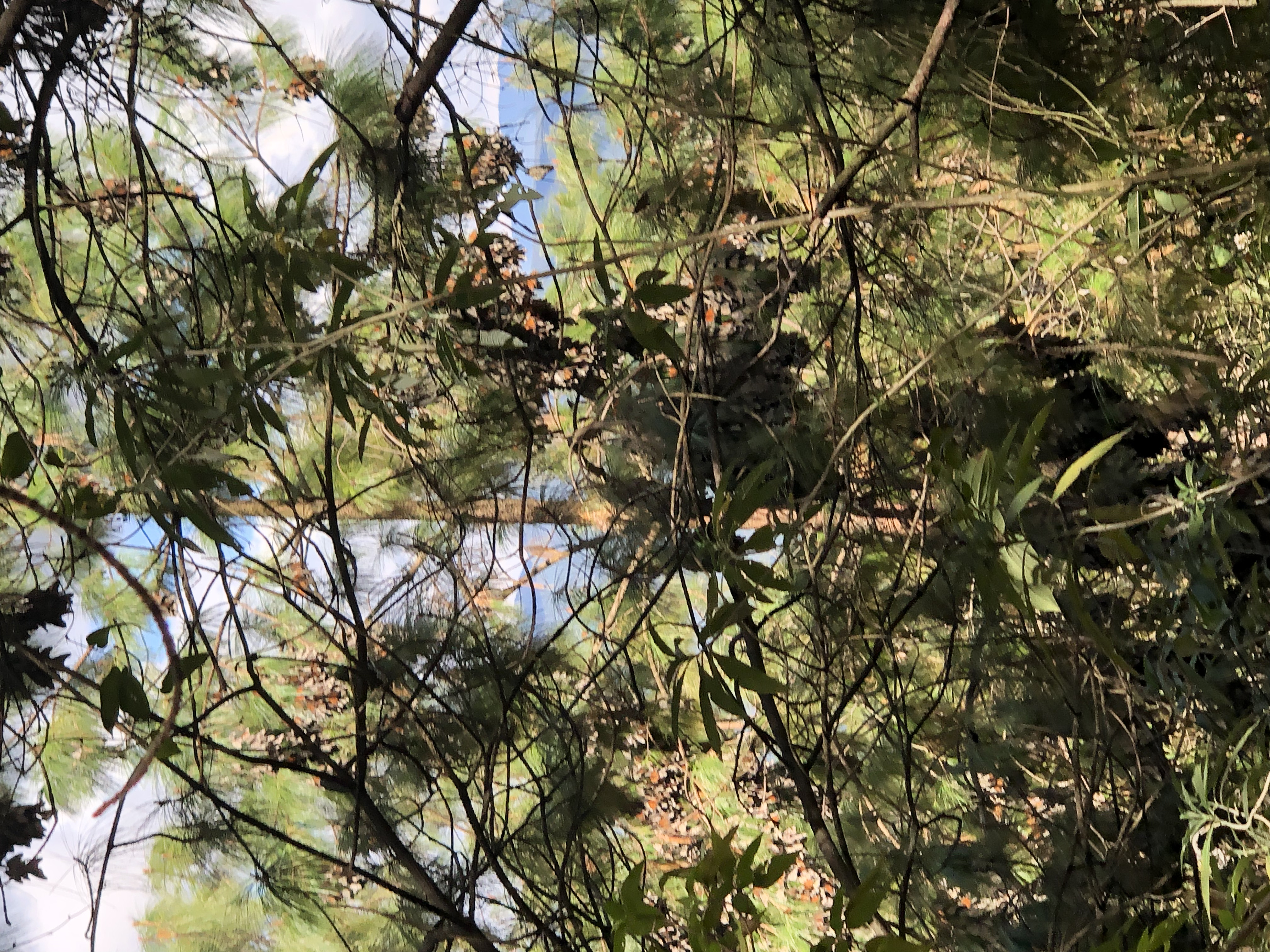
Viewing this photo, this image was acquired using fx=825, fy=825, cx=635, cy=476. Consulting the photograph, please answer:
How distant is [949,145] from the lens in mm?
835

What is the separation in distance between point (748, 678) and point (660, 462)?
486 millimetres

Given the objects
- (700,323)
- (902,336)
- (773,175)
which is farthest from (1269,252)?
(773,175)

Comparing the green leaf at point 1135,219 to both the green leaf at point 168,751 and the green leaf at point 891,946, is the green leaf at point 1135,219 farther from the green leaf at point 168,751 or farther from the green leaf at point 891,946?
the green leaf at point 168,751

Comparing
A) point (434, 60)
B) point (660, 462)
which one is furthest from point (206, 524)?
point (660, 462)

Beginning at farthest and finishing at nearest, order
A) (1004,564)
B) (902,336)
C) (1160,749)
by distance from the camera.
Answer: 1. (902,336)
2. (1160,749)
3. (1004,564)

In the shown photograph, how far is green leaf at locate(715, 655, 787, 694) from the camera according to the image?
365 millimetres

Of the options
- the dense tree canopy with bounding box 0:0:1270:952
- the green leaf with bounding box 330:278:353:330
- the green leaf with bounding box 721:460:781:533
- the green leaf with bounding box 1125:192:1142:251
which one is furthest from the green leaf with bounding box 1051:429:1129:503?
the green leaf with bounding box 330:278:353:330

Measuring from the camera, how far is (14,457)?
40cm

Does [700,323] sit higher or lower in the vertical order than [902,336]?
lower

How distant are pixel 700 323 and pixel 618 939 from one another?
372 millimetres

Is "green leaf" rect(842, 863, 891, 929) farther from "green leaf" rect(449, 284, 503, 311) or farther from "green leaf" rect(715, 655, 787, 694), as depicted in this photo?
"green leaf" rect(449, 284, 503, 311)

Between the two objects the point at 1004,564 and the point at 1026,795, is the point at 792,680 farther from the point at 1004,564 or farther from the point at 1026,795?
the point at 1004,564

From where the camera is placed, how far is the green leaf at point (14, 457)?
0.39 metres

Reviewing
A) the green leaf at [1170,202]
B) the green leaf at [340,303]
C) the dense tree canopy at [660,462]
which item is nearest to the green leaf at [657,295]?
the dense tree canopy at [660,462]
